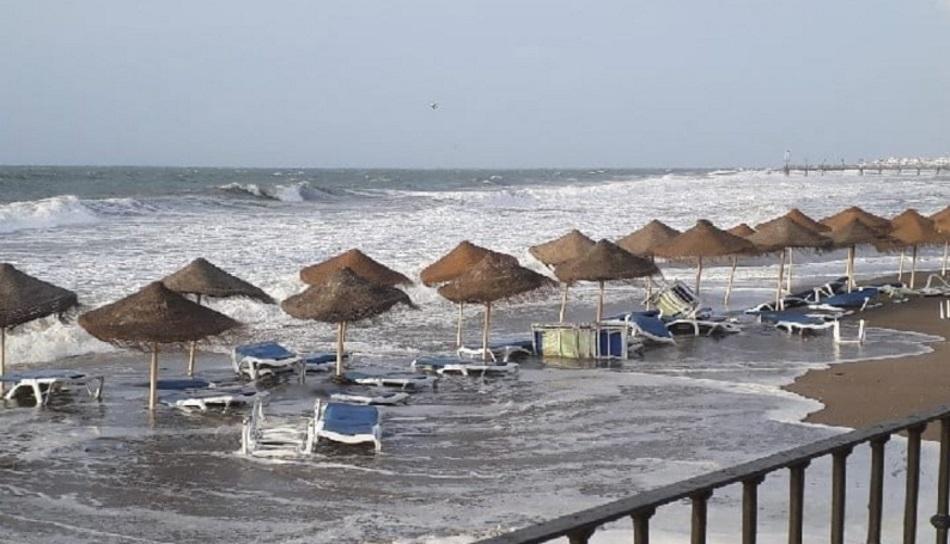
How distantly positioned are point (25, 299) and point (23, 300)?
0.03 metres

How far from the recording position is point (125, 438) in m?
10.8

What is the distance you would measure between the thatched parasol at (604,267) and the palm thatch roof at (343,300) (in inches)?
160

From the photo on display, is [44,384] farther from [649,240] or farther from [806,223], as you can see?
[806,223]

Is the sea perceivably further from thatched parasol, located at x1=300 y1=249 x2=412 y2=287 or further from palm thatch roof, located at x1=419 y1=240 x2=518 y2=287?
palm thatch roof, located at x1=419 y1=240 x2=518 y2=287

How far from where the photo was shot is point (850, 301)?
21.9 m

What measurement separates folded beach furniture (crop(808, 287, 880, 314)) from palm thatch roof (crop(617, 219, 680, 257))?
115 inches

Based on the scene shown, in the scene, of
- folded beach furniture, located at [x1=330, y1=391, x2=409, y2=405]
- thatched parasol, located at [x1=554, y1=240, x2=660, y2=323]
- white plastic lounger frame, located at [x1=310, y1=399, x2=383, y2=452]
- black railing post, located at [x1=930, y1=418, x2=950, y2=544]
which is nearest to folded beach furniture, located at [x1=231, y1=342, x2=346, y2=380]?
folded beach furniture, located at [x1=330, y1=391, x2=409, y2=405]

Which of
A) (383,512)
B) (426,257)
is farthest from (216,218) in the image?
(383,512)

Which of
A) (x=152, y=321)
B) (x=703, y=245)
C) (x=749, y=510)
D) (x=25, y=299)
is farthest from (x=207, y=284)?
(x=749, y=510)

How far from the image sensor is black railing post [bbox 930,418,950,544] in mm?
2955

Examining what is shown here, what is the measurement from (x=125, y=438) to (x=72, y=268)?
16462 millimetres

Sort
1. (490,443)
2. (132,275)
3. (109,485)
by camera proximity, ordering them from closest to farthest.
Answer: (109,485) < (490,443) < (132,275)

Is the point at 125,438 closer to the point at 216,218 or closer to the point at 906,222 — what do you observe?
A: the point at 906,222

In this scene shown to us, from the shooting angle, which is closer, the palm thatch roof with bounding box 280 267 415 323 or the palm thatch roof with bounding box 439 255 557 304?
the palm thatch roof with bounding box 280 267 415 323
